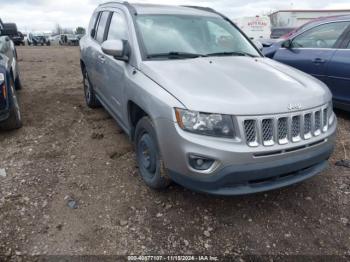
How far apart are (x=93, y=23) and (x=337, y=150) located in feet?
13.6

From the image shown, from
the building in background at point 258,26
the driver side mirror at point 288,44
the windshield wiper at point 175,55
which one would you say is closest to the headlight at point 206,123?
the windshield wiper at point 175,55

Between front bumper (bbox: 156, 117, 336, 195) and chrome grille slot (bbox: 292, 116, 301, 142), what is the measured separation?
59 millimetres

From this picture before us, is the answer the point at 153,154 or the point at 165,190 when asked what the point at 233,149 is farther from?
the point at 165,190

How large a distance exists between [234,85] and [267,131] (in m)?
0.51

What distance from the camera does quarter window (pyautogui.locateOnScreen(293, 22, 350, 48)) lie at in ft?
16.9

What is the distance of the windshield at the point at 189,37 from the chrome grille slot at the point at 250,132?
1246mm

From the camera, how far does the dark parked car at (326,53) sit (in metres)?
4.93

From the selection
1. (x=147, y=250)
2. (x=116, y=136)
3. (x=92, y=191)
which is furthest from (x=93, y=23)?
(x=147, y=250)

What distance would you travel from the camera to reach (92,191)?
331cm

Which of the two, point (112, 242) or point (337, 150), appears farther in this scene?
point (337, 150)

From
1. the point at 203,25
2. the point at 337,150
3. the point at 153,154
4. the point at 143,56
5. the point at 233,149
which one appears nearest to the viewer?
the point at 233,149

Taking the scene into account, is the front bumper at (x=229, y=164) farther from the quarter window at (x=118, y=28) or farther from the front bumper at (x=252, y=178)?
the quarter window at (x=118, y=28)

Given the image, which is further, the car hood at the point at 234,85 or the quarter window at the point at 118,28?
the quarter window at the point at 118,28

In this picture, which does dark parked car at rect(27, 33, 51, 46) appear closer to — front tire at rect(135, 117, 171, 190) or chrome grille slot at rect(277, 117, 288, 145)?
front tire at rect(135, 117, 171, 190)
